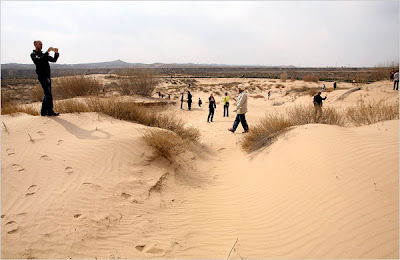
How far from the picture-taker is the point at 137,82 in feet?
64.1

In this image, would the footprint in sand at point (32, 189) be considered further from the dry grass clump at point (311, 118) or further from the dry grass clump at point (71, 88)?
the dry grass clump at point (71, 88)

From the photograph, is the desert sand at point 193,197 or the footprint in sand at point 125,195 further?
the footprint in sand at point 125,195

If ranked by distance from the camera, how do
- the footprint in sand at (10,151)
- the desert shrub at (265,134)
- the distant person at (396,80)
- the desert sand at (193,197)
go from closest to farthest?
the desert sand at (193,197) < the footprint in sand at (10,151) < the desert shrub at (265,134) < the distant person at (396,80)

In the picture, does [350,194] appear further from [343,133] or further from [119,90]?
[119,90]

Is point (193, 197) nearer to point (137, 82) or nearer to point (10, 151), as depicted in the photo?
point (10, 151)

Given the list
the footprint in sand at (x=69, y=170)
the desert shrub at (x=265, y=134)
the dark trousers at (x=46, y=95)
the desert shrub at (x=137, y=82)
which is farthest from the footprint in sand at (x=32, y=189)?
the desert shrub at (x=137, y=82)

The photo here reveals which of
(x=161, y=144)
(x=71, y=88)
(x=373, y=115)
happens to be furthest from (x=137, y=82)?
(x=373, y=115)

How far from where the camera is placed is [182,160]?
598 cm

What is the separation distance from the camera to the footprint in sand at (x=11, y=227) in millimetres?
2893

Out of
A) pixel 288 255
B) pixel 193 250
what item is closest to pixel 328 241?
pixel 288 255

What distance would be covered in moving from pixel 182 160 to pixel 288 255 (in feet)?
11.8

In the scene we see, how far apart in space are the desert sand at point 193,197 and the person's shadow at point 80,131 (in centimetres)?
5

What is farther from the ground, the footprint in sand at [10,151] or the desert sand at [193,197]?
the footprint in sand at [10,151]

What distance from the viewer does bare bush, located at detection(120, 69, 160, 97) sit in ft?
63.9
